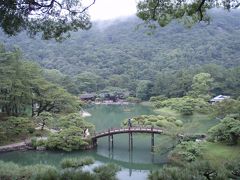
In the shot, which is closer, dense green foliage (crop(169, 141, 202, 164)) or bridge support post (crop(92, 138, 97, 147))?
dense green foliage (crop(169, 141, 202, 164))

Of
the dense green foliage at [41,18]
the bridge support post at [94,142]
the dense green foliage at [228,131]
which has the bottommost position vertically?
the bridge support post at [94,142]

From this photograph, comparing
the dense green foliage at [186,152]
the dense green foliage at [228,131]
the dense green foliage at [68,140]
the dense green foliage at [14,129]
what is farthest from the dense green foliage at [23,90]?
the dense green foliage at [228,131]

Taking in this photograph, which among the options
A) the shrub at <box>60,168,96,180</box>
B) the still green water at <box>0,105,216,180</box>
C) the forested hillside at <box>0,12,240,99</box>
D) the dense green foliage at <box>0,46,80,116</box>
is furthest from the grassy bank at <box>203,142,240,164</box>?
the forested hillside at <box>0,12,240,99</box>

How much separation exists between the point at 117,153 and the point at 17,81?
8337 mm

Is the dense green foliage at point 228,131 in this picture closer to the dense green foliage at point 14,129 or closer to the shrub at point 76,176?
the dense green foliage at point 14,129

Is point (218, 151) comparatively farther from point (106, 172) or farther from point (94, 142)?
point (106, 172)

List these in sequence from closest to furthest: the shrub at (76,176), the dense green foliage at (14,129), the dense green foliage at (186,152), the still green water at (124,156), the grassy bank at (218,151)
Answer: the shrub at (76,176) → the grassy bank at (218,151) → the dense green foliage at (186,152) → the still green water at (124,156) → the dense green foliage at (14,129)

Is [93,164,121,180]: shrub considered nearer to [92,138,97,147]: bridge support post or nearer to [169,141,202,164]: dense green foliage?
[169,141,202,164]: dense green foliage

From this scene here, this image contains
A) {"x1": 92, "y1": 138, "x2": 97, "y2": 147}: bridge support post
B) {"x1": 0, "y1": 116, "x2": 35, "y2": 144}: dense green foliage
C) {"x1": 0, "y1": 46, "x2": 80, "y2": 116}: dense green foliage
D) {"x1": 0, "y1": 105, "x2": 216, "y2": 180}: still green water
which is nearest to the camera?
{"x1": 0, "y1": 105, "x2": 216, "y2": 180}: still green water

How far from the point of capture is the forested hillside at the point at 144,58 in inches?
1773

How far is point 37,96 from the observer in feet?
90.6

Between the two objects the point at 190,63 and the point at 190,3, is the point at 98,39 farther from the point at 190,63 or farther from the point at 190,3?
the point at 190,3

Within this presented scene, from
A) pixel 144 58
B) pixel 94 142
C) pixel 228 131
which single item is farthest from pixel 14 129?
pixel 144 58

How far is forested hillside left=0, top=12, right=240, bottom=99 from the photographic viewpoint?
45.0 m
